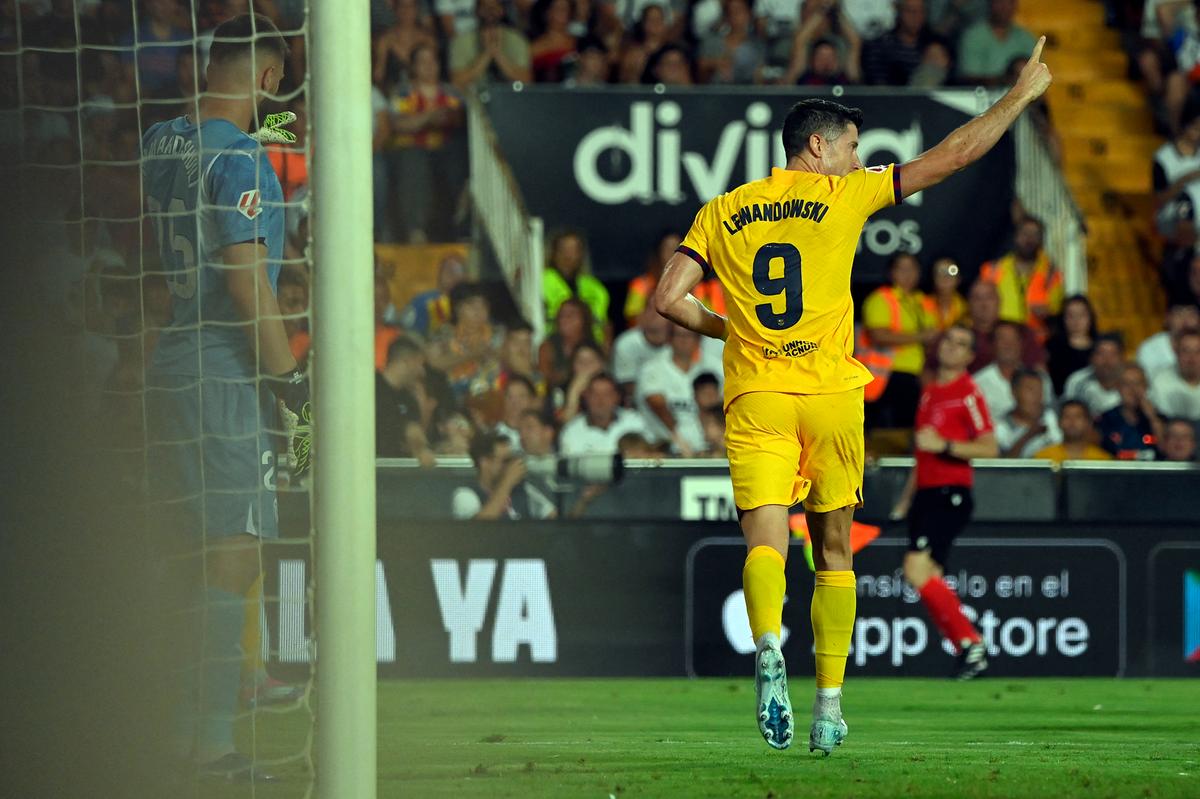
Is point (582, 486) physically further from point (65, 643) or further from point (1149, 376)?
point (65, 643)

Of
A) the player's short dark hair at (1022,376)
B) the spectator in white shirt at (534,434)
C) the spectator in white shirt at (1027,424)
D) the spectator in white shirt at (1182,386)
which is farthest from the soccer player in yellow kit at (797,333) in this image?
the spectator in white shirt at (1182,386)

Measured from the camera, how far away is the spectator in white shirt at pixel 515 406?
1248 cm

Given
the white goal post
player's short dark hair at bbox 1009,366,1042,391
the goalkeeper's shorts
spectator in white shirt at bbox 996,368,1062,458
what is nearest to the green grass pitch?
the goalkeeper's shorts

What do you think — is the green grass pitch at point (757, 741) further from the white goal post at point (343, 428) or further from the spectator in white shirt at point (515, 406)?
the spectator in white shirt at point (515, 406)

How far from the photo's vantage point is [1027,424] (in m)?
13.2

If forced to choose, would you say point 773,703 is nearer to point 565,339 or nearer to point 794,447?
point 794,447

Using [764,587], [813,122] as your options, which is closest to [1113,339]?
[813,122]

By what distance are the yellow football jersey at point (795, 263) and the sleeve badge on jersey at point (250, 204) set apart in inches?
58.3

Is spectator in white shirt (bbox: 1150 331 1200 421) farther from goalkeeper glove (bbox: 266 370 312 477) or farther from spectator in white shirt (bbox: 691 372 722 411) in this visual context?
goalkeeper glove (bbox: 266 370 312 477)

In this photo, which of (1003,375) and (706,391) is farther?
(1003,375)

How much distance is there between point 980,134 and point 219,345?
2.52 metres

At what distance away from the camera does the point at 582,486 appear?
39.5 ft

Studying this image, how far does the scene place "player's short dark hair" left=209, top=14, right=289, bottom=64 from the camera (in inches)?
237

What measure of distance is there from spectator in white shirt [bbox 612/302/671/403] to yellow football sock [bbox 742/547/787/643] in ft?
22.6
